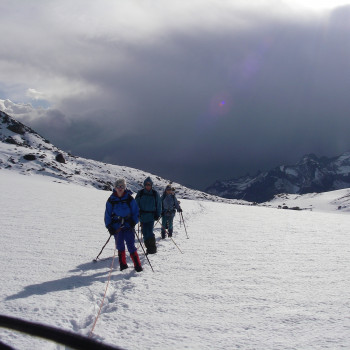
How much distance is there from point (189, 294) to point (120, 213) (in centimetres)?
284

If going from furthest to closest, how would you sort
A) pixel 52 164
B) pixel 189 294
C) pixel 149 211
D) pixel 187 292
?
1. pixel 52 164
2. pixel 149 211
3. pixel 187 292
4. pixel 189 294

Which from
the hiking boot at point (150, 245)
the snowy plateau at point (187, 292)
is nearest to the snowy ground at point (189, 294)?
the snowy plateau at point (187, 292)

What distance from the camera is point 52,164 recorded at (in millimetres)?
107875

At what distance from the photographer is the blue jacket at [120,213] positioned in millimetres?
8172

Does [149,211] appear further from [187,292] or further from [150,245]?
[187,292]

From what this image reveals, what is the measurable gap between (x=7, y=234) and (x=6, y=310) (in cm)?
750

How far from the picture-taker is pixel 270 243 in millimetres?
12469

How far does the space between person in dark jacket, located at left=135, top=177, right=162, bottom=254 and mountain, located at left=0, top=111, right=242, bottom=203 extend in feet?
281

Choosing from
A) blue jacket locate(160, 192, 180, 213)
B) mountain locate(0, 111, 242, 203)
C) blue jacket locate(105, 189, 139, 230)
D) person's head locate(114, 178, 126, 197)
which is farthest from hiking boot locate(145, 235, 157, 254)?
mountain locate(0, 111, 242, 203)

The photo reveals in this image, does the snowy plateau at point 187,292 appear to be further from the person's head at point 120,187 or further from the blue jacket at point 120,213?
the person's head at point 120,187

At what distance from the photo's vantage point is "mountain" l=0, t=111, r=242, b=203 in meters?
96.1

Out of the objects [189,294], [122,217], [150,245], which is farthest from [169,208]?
[189,294]

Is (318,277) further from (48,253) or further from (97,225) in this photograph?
(97,225)

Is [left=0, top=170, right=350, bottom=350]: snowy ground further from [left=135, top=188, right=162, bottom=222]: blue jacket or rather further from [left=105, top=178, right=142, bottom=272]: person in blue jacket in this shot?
[left=135, top=188, right=162, bottom=222]: blue jacket
